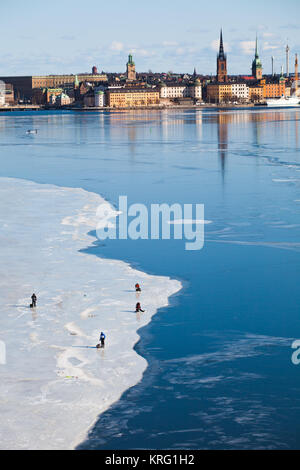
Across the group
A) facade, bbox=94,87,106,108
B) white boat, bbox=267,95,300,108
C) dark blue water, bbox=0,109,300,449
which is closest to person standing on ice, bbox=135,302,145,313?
dark blue water, bbox=0,109,300,449

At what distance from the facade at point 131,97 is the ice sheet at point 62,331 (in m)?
115

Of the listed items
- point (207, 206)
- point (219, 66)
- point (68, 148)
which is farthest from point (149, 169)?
point (219, 66)

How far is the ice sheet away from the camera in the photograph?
6035 millimetres

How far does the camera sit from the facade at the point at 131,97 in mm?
126438

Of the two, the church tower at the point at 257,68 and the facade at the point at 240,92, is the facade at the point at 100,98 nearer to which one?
the facade at the point at 240,92

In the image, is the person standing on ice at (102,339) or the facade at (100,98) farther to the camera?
the facade at (100,98)

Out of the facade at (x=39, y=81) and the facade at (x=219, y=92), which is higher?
the facade at (x=39, y=81)

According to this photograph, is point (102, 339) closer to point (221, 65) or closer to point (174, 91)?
point (174, 91)

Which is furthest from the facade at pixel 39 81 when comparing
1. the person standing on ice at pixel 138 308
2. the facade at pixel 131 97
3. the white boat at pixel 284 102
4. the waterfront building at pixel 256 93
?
the person standing on ice at pixel 138 308

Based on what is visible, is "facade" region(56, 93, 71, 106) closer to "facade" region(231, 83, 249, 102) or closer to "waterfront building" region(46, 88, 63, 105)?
"waterfront building" region(46, 88, 63, 105)

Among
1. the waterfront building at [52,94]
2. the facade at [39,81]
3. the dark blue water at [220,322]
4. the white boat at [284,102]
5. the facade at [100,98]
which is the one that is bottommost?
the dark blue water at [220,322]

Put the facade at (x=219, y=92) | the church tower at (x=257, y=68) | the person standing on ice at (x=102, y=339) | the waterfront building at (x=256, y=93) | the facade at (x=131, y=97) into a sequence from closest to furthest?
the person standing on ice at (x=102, y=339), the facade at (x=131, y=97), the facade at (x=219, y=92), the waterfront building at (x=256, y=93), the church tower at (x=257, y=68)

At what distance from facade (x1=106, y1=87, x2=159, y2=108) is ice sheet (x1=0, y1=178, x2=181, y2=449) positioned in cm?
11550

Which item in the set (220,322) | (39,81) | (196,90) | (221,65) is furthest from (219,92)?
(220,322)
